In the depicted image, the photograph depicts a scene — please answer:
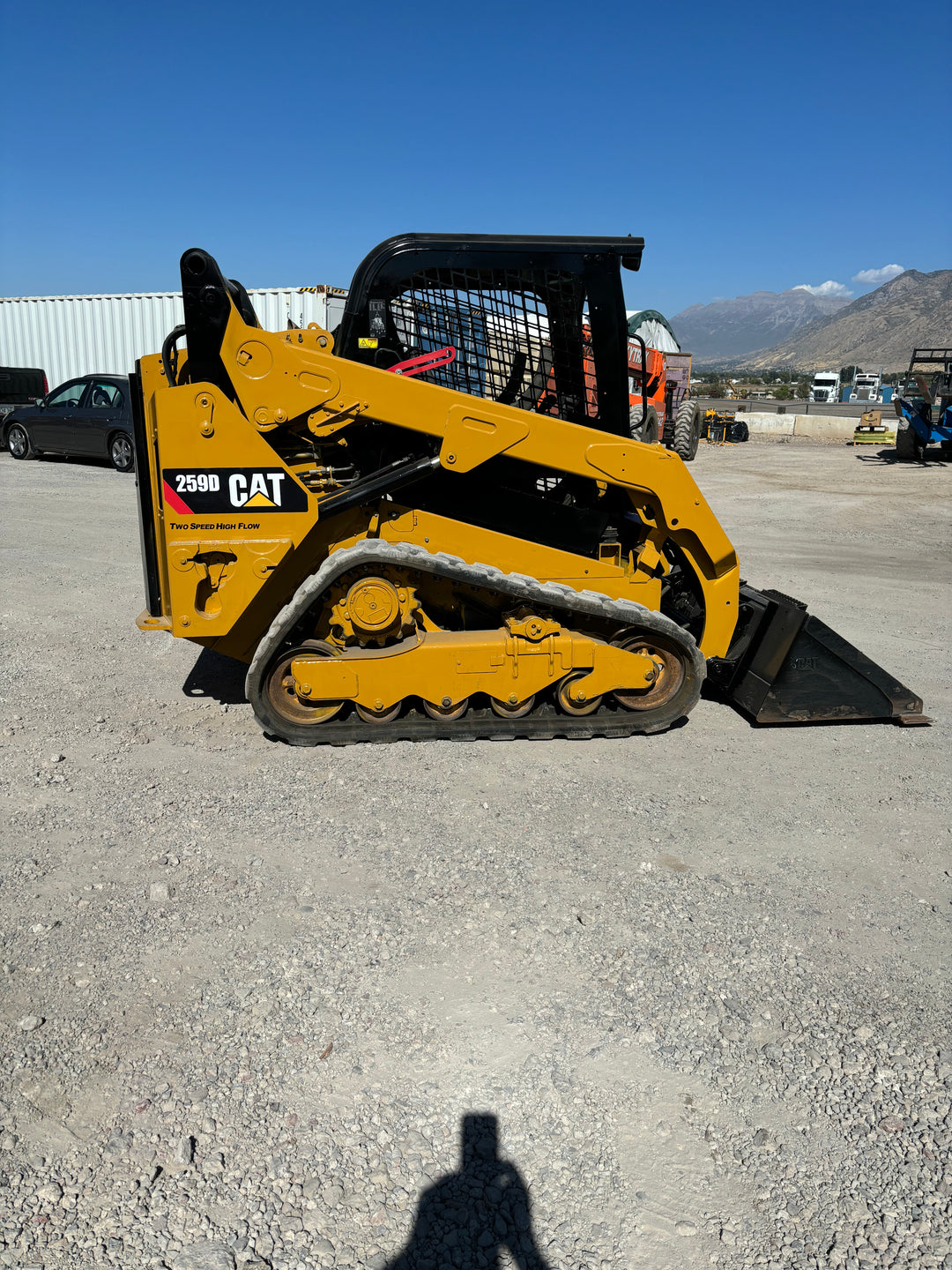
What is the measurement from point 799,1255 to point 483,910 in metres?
1.58

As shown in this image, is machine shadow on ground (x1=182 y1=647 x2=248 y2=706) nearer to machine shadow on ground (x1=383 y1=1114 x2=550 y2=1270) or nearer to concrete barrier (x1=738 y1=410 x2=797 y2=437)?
machine shadow on ground (x1=383 y1=1114 x2=550 y2=1270)

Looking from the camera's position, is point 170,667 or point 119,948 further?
point 170,667

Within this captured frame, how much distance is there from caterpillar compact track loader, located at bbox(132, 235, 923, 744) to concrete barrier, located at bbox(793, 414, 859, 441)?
2540 cm

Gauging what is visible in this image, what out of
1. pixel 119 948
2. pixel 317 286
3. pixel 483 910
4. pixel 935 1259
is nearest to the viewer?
pixel 935 1259

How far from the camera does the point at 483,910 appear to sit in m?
3.46

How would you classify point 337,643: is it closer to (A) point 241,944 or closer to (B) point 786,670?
(A) point 241,944

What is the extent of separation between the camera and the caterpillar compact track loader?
4.63 m

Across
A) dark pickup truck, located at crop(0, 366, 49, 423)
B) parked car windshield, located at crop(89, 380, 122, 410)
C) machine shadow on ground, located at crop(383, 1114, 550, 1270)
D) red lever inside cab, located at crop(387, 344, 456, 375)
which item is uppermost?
dark pickup truck, located at crop(0, 366, 49, 423)

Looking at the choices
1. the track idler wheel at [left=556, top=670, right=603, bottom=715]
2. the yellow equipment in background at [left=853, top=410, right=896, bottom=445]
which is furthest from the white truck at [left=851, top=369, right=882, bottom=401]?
the track idler wheel at [left=556, top=670, right=603, bottom=715]

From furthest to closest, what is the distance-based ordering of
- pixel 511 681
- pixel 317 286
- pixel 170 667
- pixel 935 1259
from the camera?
pixel 317 286, pixel 170 667, pixel 511 681, pixel 935 1259

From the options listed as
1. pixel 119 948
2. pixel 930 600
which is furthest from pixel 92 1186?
pixel 930 600

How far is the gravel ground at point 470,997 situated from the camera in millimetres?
2219

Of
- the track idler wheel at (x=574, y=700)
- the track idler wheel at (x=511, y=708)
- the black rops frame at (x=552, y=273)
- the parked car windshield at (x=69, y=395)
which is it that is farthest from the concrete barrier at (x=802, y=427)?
the track idler wheel at (x=511, y=708)

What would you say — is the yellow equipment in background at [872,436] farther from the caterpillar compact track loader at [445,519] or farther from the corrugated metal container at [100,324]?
the caterpillar compact track loader at [445,519]
